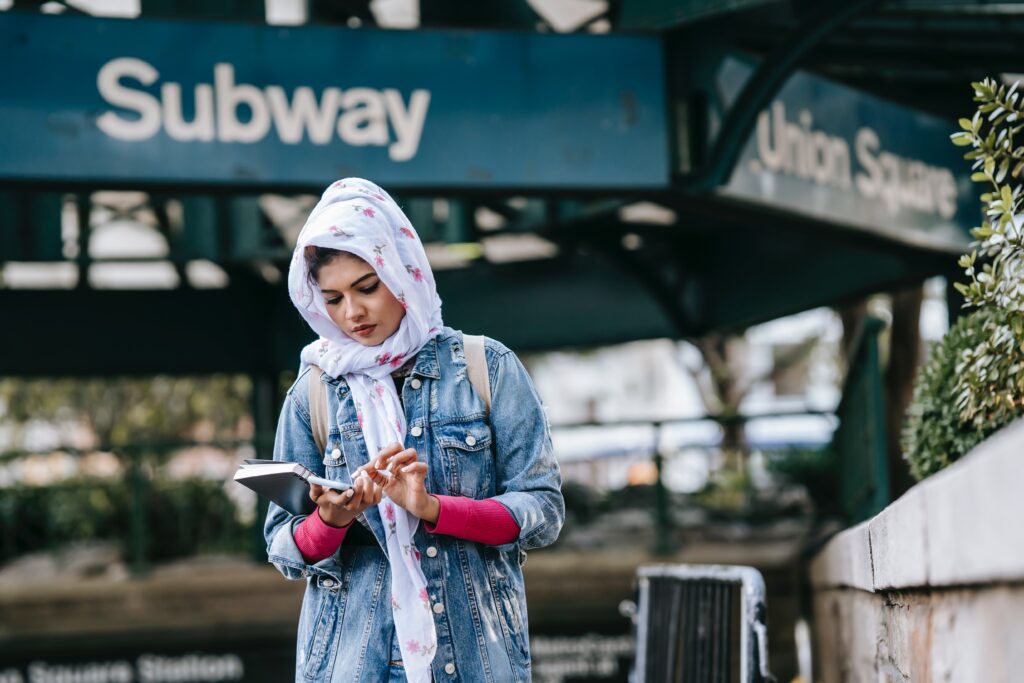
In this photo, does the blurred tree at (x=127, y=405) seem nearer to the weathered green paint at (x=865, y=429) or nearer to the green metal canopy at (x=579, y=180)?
the green metal canopy at (x=579, y=180)

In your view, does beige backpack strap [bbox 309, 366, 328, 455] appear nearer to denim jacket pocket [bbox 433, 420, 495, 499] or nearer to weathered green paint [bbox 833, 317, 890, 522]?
denim jacket pocket [bbox 433, 420, 495, 499]

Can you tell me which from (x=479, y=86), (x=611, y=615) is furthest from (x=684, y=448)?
(x=479, y=86)

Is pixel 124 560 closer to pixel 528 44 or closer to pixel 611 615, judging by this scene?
pixel 611 615

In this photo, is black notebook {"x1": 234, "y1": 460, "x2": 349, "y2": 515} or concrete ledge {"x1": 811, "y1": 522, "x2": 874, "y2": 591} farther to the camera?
concrete ledge {"x1": 811, "y1": 522, "x2": 874, "y2": 591}

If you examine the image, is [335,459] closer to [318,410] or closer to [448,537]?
[318,410]

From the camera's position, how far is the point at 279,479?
2590mm

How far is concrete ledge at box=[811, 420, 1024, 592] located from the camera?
180cm

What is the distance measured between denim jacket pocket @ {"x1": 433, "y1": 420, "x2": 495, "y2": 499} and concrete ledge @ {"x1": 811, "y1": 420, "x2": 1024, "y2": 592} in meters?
0.96

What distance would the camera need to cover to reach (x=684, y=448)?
11242 millimetres

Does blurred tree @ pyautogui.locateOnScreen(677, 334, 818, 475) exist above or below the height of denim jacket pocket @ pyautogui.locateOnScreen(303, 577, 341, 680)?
above

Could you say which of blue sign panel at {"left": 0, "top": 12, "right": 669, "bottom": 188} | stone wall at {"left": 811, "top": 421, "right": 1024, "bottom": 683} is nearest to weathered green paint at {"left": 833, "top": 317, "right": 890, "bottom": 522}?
blue sign panel at {"left": 0, "top": 12, "right": 669, "bottom": 188}

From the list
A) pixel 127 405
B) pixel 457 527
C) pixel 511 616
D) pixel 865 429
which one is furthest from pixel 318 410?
pixel 127 405

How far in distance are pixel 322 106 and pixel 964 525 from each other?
166 inches

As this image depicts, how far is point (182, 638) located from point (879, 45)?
23.1 feet
